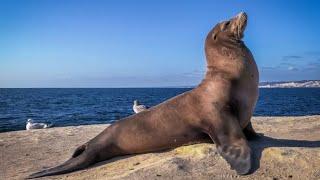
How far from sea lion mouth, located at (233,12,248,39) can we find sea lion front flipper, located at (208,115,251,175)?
1757 millimetres

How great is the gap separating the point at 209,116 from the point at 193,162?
0.95 meters

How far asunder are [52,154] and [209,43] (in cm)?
448

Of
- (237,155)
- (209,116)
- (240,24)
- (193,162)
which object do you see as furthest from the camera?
(240,24)

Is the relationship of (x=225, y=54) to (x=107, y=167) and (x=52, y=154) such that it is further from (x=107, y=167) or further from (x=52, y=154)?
(x=52, y=154)

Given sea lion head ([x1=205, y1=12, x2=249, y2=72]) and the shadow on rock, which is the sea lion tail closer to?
sea lion head ([x1=205, y1=12, x2=249, y2=72])

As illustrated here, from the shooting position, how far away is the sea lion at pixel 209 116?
7496 mm

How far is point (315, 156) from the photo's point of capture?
690 centimetres

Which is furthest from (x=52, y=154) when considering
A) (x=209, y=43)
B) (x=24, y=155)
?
(x=209, y=43)

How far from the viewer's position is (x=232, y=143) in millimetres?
7219

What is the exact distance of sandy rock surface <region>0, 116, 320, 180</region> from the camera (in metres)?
6.60

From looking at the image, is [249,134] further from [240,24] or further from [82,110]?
[82,110]

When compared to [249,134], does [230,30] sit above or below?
above

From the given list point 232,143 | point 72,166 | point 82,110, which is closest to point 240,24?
point 232,143

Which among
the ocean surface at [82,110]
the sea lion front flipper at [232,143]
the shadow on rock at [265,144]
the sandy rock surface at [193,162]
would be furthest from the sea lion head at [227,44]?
the ocean surface at [82,110]
